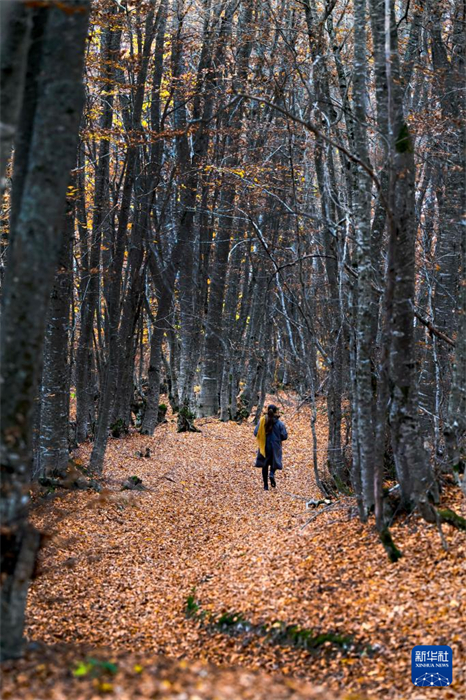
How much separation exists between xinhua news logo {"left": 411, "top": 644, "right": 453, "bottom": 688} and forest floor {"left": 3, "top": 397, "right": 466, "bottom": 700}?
64 millimetres

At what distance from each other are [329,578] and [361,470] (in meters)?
1.66

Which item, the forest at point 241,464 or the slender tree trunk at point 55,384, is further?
the slender tree trunk at point 55,384

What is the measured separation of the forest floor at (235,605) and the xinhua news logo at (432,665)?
0.21 ft

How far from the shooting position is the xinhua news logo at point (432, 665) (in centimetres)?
538

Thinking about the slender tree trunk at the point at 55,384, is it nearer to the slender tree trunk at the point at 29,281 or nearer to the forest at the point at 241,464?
the forest at the point at 241,464

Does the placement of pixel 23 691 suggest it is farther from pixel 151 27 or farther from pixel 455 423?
pixel 151 27

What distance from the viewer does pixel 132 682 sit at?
441cm

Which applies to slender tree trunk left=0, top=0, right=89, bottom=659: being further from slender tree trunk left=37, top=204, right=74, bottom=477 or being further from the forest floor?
slender tree trunk left=37, top=204, right=74, bottom=477

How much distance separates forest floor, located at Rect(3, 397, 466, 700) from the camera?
4816 millimetres

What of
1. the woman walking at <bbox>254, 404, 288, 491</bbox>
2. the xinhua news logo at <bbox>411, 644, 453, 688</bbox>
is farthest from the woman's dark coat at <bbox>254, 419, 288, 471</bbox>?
the xinhua news logo at <bbox>411, 644, 453, 688</bbox>

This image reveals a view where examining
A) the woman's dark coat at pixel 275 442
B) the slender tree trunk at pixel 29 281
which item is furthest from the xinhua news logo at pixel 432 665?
the woman's dark coat at pixel 275 442

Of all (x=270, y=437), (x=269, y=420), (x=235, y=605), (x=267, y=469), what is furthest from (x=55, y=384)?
(x=235, y=605)

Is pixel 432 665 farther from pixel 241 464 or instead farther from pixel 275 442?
pixel 241 464

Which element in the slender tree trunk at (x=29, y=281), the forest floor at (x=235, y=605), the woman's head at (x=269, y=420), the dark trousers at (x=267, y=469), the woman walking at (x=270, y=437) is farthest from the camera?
the dark trousers at (x=267, y=469)
